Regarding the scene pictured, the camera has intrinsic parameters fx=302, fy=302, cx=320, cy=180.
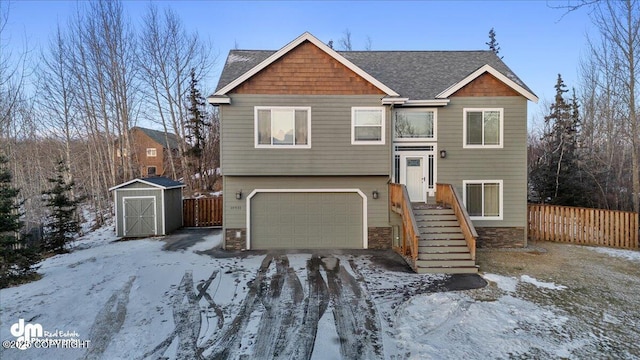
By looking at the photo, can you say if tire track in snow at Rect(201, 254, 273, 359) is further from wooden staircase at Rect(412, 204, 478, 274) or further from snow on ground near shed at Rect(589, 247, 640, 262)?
snow on ground near shed at Rect(589, 247, 640, 262)

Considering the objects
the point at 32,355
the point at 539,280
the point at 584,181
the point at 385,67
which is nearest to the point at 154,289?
the point at 32,355

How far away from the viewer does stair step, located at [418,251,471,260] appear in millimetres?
8625

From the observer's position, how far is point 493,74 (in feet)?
36.0

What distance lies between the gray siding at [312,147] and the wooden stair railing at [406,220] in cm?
91

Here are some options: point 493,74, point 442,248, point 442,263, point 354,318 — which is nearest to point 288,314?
point 354,318

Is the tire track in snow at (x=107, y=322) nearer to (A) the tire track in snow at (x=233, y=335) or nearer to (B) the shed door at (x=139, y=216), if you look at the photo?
(A) the tire track in snow at (x=233, y=335)

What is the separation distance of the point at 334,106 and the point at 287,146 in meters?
2.17

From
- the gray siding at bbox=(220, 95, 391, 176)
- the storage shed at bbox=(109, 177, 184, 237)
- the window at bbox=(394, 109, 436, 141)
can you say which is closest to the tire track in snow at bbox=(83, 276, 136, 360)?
the gray siding at bbox=(220, 95, 391, 176)

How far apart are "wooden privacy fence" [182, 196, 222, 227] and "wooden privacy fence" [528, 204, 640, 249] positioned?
48.5ft

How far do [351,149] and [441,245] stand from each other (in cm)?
425

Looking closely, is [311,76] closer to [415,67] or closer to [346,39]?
[415,67]

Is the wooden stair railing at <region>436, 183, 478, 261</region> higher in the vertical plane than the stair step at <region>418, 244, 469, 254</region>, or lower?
higher

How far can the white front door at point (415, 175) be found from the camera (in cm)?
1152

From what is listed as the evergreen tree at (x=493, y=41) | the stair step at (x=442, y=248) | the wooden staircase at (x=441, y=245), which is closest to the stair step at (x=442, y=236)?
the wooden staircase at (x=441, y=245)
